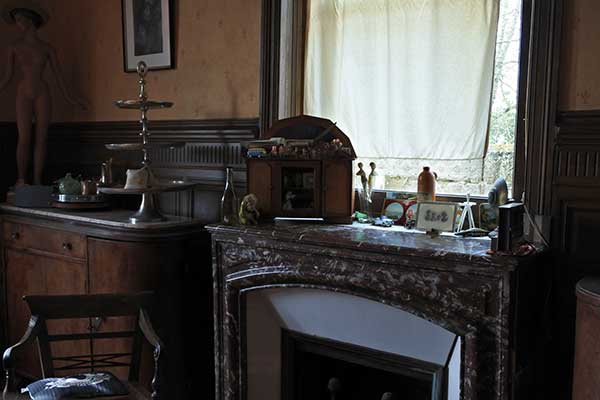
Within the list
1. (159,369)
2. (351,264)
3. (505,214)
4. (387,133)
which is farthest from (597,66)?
(159,369)

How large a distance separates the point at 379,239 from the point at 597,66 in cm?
98

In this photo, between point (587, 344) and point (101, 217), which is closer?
point (587, 344)

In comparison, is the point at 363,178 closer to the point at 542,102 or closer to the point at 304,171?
the point at 304,171

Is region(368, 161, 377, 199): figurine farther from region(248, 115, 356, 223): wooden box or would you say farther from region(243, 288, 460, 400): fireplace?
region(243, 288, 460, 400): fireplace

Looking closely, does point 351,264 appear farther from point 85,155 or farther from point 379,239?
point 85,155

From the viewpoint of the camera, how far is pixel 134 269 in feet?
8.93

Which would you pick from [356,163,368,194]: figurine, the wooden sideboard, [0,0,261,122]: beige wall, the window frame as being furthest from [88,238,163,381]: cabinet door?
the window frame

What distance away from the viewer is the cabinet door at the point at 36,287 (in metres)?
3.04

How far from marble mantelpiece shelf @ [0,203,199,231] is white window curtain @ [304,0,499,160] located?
0.87 metres

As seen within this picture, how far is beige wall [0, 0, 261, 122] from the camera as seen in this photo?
294cm

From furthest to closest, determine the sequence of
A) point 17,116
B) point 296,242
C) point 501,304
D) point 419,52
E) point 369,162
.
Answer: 1. point 17,116
2. point 369,162
3. point 419,52
4. point 296,242
5. point 501,304

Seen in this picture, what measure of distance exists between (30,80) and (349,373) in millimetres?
2636

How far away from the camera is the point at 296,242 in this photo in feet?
7.33

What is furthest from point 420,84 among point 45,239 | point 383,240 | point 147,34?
point 45,239
